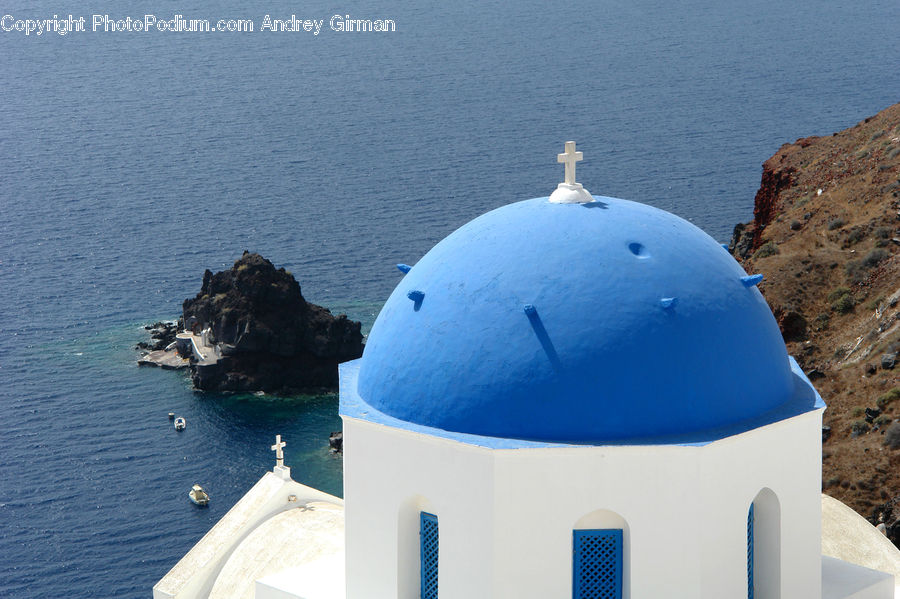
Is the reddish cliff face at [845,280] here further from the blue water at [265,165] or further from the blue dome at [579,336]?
the blue dome at [579,336]

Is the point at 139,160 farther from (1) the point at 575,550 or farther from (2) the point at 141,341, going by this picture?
(1) the point at 575,550

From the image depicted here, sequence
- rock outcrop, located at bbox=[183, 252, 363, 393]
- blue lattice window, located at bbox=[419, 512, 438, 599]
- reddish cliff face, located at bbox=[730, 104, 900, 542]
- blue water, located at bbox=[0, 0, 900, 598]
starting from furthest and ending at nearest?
rock outcrop, located at bbox=[183, 252, 363, 393], blue water, located at bbox=[0, 0, 900, 598], reddish cliff face, located at bbox=[730, 104, 900, 542], blue lattice window, located at bbox=[419, 512, 438, 599]

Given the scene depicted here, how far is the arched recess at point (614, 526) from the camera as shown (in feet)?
50.0

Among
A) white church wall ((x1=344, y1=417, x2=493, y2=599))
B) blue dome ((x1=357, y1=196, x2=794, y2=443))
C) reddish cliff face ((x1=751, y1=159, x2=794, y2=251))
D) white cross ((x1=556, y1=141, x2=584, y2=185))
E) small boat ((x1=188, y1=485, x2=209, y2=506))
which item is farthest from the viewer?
reddish cliff face ((x1=751, y1=159, x2=794, y2=251))

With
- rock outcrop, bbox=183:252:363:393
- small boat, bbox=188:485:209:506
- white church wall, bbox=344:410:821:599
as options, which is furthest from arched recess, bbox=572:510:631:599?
rock outcrop, bbox=183:252:363:393

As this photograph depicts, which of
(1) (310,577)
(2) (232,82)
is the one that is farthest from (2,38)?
(1) (310,577)

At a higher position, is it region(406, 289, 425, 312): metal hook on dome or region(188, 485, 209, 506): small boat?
region(406, 289, 425, 312): metal hook on dome

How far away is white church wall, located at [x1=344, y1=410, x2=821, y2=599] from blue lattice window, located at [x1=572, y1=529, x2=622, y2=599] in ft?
0.41

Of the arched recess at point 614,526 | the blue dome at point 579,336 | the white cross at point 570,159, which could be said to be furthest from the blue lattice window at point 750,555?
the white cross at point 570,159

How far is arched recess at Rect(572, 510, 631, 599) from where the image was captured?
50.0 feet

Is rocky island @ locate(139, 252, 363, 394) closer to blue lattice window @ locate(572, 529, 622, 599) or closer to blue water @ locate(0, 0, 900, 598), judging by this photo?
blue water @ locate(0, 0, 900, 598)

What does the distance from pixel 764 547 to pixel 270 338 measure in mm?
55082

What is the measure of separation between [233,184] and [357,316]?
28437mm

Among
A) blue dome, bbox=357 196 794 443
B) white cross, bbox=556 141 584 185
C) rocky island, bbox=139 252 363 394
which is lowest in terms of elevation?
rocky island, bbox=139 252 363 394
